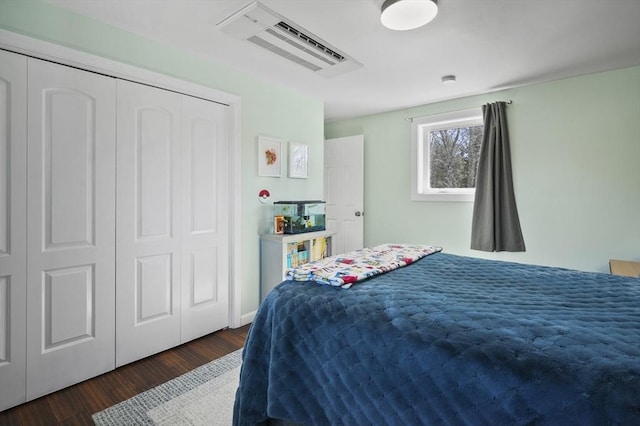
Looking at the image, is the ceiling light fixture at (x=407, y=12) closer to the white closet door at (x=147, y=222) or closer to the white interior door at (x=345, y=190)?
the white closet door at (x=147, y=222)

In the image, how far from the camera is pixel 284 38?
225 centimetres

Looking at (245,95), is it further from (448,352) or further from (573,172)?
(573,172)

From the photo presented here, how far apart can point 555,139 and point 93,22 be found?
152 inches

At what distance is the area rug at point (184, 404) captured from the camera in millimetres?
1709

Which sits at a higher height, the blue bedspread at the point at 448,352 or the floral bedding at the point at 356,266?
the floral bedding at the point at 356,266

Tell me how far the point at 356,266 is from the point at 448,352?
2.45 feet

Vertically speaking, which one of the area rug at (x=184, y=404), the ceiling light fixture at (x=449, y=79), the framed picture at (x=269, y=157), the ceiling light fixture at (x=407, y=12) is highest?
the ceiling light fixture at (x=449, y=79)

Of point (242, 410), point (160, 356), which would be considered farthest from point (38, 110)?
point (242, 410)

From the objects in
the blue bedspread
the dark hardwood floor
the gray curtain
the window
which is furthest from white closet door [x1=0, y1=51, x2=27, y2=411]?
the gray curtain

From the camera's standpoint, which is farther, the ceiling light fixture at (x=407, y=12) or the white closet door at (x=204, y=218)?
the white closet door at (x=204, y=218)

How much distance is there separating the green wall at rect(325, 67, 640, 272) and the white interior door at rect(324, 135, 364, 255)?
1.06 m

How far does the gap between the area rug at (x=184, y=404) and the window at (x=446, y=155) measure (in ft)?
9.71

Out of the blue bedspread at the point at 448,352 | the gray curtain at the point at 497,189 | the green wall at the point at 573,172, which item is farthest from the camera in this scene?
the gray curtain at the point at 497,189

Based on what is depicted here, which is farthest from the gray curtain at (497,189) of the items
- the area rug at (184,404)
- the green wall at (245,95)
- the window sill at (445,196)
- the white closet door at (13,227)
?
the white closet door at (13,227)
